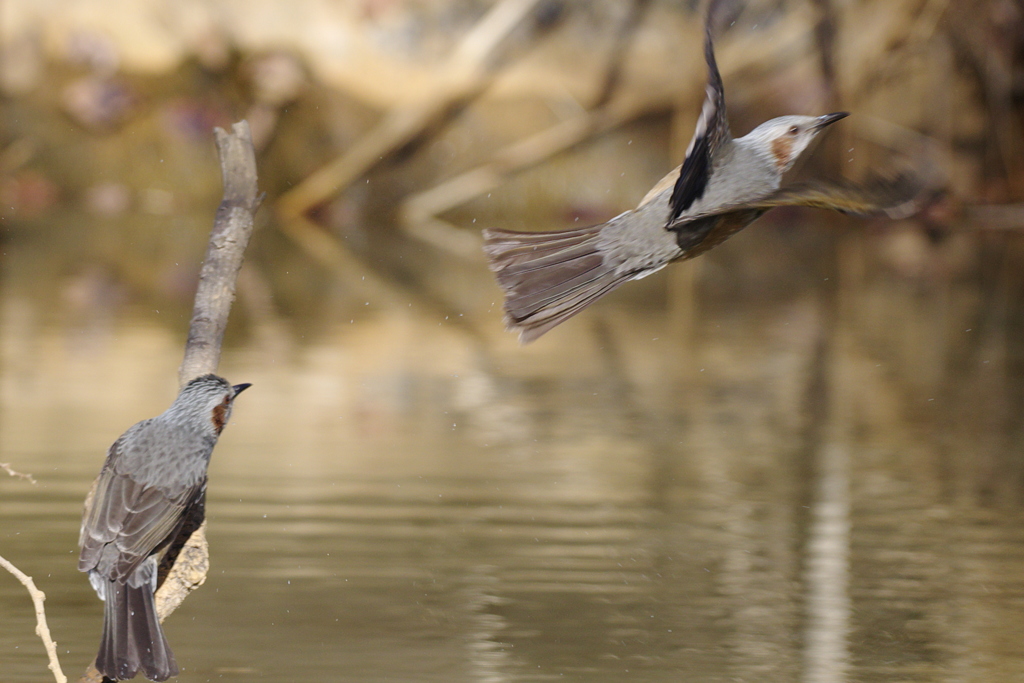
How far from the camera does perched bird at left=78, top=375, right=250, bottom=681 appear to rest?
275cm

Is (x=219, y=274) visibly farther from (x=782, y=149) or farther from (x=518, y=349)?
(x=518, y=349)

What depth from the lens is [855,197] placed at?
96.6 inches

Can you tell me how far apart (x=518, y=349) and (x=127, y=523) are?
5132 mm

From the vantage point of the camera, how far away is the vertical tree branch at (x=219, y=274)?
2984 millimetres

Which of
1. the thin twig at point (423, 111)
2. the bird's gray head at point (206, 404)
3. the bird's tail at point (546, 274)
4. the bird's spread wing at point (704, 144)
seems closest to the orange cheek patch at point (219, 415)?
the bird's gray head at point (206, 404)

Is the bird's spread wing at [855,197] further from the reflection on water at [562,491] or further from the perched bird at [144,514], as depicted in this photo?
the reflection on water at [562,491]

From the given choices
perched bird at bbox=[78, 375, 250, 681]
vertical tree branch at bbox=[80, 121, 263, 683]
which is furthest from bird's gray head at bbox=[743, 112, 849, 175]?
perched bird at bbox=[78, 375, 250, 681]

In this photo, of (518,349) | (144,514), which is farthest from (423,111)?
(144,514)

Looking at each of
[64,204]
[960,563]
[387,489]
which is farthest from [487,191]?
[960,563]

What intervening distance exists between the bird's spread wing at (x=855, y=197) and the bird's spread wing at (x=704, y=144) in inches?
1.8

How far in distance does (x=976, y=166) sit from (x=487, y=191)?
416 centimetres

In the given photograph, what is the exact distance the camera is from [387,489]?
16.6ft

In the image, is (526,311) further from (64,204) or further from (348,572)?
(64,204)

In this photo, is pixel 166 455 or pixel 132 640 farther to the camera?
pixel 166 455
